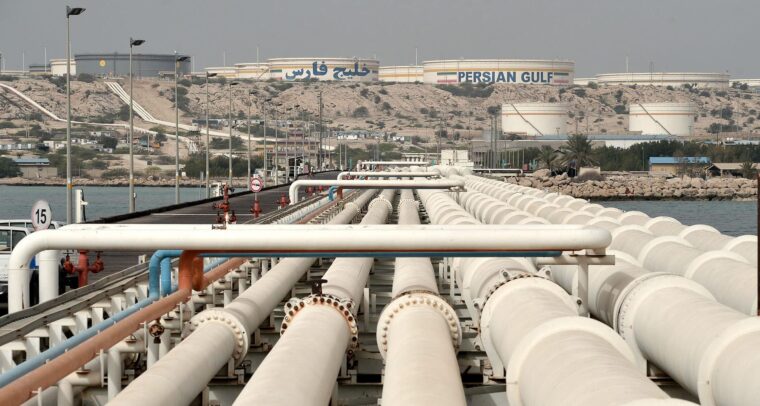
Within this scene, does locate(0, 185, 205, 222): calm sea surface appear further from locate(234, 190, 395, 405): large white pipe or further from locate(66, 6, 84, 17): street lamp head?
locate(234, 190, 395, 405): large white pipe

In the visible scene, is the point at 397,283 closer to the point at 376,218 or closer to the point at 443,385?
the point at 443,385

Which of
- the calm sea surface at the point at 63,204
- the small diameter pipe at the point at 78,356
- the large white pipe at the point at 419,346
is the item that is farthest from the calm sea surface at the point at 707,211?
the small diameter pipe at the point at 78,356

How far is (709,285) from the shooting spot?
1881 cm

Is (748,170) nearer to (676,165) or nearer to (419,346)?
(676,165)

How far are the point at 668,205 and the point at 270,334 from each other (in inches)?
5027

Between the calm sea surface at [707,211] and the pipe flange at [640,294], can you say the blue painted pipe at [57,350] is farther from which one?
the calm sea surface at [707,211]

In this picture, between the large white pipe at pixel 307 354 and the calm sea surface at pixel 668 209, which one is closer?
the large white pipe at pixel 307 354

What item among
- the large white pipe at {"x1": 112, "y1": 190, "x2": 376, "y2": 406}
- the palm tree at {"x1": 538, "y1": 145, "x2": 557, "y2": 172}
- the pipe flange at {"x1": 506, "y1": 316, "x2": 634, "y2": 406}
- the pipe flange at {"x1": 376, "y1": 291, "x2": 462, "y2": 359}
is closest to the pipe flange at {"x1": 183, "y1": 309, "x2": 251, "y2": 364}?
the large white pipe at {"x1": 112, "y1": 190, "x2": 376, "y2": 406}

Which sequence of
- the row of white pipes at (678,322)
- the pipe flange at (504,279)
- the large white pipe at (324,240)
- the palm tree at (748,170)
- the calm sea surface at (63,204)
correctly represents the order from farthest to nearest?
1. the palm tree at (748,170)
2. the calm sea surface at (63,204)
3. the pipe flange at (504,279)
4. the large white pipe at (324,240)
5. the row of white pipes at (678,322)

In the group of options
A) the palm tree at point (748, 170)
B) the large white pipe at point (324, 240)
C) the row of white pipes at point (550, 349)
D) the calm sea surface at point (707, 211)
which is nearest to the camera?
the row of white pipes at point (550, 349)

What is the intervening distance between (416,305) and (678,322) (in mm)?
3508

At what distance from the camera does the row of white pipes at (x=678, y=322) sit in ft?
37.2

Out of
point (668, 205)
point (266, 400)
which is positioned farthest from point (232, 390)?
point (668, 205)

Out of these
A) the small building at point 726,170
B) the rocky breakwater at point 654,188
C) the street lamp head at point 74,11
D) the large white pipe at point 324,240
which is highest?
the street lamp head at point 74,11
